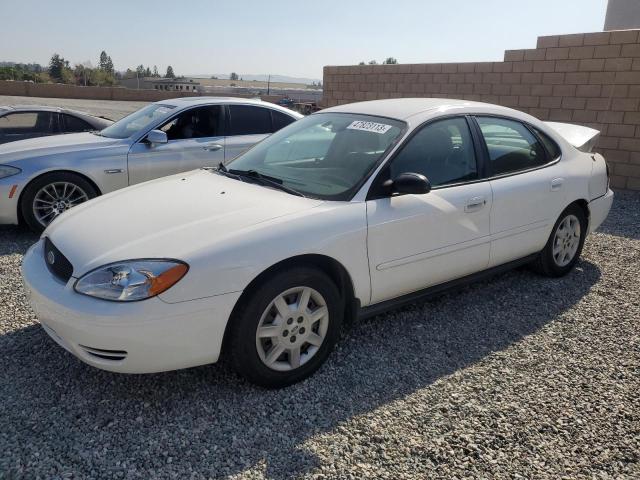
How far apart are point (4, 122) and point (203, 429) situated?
7313mm

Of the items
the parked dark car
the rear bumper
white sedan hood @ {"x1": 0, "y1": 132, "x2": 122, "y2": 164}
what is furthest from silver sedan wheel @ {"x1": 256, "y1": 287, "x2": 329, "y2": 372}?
the parked dark car

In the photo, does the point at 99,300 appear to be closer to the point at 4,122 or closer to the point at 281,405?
the point at 281,405

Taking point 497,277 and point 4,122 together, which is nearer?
point 497,277

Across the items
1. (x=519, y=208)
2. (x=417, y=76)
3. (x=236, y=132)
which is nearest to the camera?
(x=519, y=208)

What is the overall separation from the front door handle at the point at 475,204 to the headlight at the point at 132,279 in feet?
6.71

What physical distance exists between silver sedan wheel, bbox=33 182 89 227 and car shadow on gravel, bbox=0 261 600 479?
2.48 m

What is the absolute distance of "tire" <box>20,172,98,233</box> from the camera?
221 inches

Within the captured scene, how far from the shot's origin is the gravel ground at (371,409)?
246 centimetres

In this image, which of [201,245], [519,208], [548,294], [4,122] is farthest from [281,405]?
[4,122]

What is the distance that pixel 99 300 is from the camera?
260cm

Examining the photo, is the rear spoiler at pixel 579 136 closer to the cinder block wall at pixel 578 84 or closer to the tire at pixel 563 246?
the tire at pixel 563 246

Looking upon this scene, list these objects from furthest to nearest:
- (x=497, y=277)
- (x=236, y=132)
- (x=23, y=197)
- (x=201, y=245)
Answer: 1. (x=236, y=132)
2. (x=23, y=197)
3. (x=497, y=277)
4. (x=201, y=245)

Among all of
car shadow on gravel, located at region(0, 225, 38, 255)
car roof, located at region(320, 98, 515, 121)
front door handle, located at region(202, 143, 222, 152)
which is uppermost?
car roof, located at region(320, 98, 515, 121)

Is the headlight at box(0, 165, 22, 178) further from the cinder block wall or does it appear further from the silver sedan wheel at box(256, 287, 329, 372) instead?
the cinder block wall
